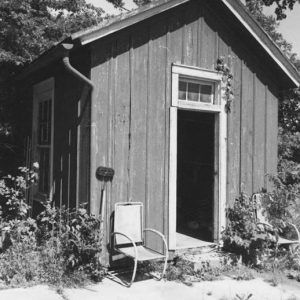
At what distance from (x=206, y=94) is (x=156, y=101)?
3.58 feet

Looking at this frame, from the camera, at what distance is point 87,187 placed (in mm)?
5582

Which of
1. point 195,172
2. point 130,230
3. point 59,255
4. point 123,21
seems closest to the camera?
point 59,255

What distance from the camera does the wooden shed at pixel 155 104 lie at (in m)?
5.64

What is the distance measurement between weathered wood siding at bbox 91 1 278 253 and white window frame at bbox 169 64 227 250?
94mm

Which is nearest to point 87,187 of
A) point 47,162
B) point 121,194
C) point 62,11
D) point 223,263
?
point 121,194

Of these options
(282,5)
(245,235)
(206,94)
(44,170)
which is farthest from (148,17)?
(282,5)

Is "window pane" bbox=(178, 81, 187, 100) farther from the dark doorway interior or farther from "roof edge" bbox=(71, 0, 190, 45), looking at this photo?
the dark doorway interior

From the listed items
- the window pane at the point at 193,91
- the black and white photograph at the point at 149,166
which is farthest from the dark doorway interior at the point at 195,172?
the window pane at the point at 193,91

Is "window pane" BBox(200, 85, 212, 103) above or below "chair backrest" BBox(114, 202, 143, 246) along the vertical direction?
above

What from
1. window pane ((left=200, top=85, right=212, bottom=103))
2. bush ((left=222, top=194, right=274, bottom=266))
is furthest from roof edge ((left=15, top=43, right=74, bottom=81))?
bush ((left=222, top=194, right=274, bottom=266))

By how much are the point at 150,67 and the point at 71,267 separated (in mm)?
3034

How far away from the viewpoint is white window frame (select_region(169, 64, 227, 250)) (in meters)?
6.20

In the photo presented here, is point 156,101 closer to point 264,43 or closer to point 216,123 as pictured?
point 216,123

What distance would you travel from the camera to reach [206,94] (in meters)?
6.77
